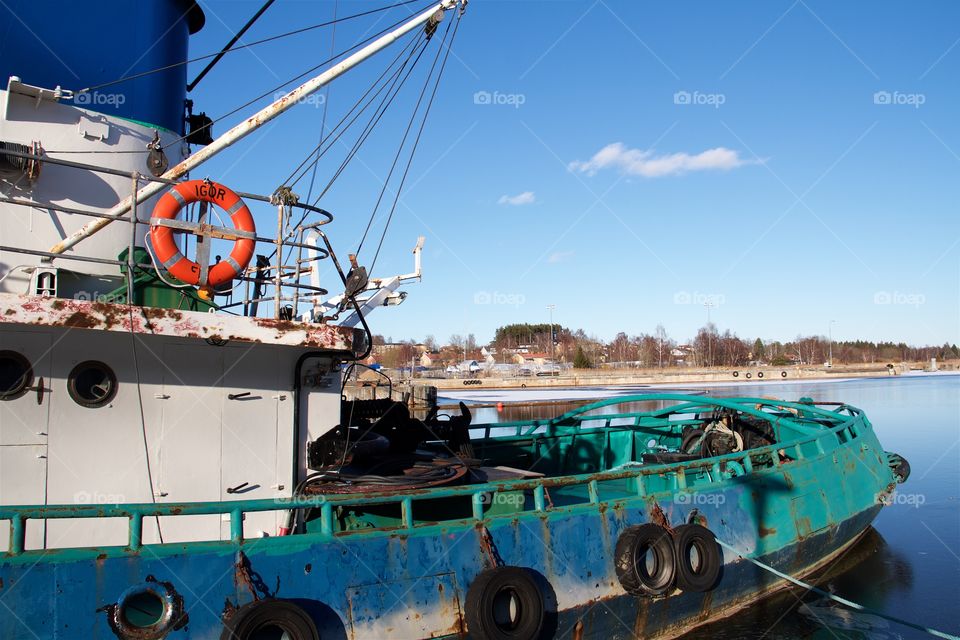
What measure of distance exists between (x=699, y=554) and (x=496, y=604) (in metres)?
2.82

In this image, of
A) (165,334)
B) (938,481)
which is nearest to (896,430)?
(938,481)

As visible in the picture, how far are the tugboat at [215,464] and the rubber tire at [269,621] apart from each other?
0.02 m

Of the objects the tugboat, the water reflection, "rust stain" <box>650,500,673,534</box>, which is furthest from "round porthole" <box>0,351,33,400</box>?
the water reflection

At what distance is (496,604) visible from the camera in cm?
594

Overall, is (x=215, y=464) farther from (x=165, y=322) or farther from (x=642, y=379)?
(x=642, y=379)

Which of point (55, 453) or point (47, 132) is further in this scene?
point (47, 132)

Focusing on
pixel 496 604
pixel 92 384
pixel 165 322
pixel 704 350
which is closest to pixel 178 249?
pixel 165 322


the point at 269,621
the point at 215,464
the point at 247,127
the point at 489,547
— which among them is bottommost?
the point at 269,621

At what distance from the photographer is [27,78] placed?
22.5ft

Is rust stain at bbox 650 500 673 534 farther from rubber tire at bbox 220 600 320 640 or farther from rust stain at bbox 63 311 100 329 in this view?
rust stain at bbox 63 311 100 329

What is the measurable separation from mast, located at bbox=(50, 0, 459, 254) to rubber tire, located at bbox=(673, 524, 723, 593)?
622 centimetres

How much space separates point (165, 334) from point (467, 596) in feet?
11.1

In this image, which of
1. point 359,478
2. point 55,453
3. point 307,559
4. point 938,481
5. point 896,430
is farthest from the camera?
point 896,430

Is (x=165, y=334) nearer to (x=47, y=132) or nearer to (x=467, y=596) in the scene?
(x=47, y=132)
